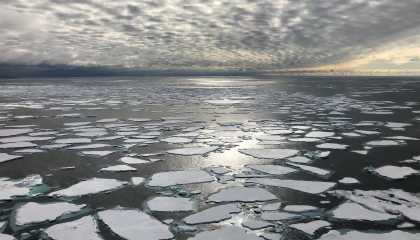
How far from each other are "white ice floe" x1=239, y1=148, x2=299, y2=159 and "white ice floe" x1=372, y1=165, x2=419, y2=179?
1100 millimetres

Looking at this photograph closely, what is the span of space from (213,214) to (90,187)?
4.51 feet

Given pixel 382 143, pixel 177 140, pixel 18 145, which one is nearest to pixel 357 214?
pixel 382 143

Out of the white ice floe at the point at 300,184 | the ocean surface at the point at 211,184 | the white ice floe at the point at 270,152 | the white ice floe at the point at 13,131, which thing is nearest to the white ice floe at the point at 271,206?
the ocean surface at the point at 211,184

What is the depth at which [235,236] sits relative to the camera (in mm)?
2455

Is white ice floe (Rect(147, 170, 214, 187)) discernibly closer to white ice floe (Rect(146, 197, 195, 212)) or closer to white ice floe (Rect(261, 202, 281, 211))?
white ice floe (Rect(146, 197, 195, 212))

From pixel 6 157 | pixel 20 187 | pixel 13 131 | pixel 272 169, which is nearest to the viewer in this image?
pixel 20 187

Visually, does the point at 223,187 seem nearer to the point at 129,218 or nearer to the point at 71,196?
the point at 129,218

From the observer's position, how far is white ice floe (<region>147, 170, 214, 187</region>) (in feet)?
12.3

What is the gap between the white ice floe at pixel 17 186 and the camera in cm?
339

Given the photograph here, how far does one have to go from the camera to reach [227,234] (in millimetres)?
2486

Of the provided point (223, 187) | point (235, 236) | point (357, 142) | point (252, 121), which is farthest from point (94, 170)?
point (252, 121)

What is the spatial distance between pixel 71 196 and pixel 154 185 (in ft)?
2.47

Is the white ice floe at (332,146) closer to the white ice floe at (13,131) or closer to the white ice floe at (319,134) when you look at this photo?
the white ice floe at (319,134)

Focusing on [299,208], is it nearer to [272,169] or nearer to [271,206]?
[271,206]
